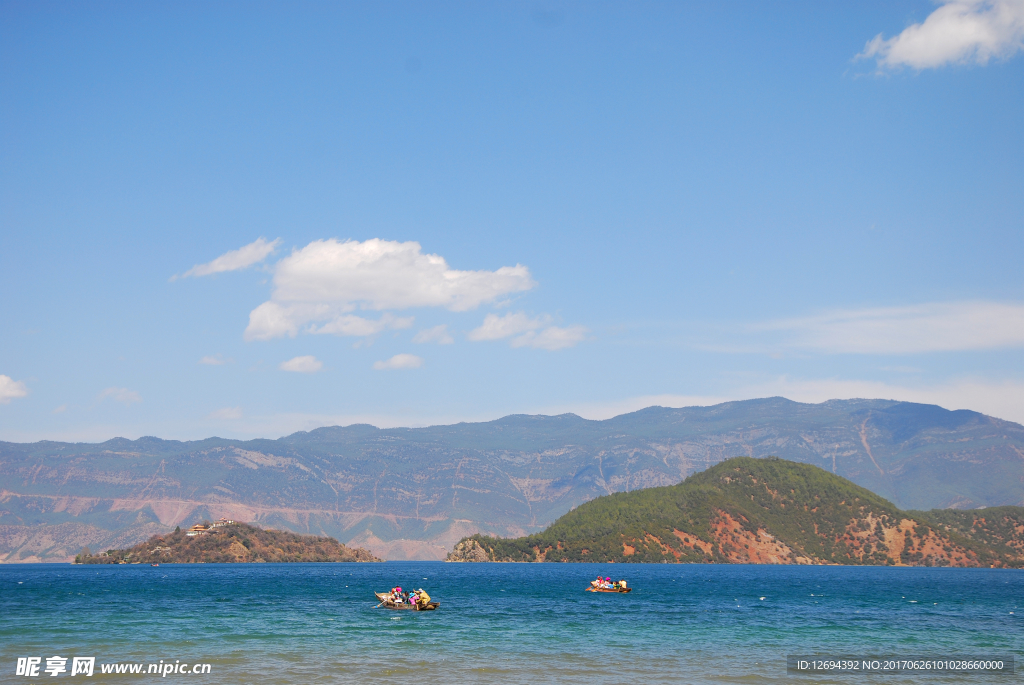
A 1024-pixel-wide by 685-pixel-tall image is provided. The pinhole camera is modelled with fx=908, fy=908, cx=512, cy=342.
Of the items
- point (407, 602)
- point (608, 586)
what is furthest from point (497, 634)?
point (608, 586)

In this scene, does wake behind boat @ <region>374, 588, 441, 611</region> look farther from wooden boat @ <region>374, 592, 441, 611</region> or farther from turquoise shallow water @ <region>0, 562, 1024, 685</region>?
turquoise shallow water @ <region>0, 562, 1024, 685</region>

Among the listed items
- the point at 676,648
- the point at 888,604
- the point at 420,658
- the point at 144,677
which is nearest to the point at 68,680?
the point at 144,677

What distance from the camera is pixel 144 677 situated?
5672 centimetres

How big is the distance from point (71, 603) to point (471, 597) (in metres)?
54.5

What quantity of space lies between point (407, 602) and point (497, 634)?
2726 centimetres

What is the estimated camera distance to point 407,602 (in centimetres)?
10619

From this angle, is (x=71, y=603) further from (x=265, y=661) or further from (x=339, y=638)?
(x=265, y=661)

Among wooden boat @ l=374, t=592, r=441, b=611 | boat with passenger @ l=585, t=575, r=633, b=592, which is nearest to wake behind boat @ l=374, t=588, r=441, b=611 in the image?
wooden boat @ l=374, t=592, r=441, b=611

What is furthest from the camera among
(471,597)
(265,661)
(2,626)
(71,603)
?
(471,597)

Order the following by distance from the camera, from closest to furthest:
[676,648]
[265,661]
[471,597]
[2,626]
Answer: [265,661] < [676,648] < [2,626] < [471,597]

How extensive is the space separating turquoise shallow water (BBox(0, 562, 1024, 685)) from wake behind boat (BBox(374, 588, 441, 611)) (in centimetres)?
202

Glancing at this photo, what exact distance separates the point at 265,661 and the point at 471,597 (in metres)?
75.9

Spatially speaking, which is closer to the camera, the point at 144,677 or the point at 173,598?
the point at 144,677

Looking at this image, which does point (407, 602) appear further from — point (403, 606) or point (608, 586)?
point (608, 586)
